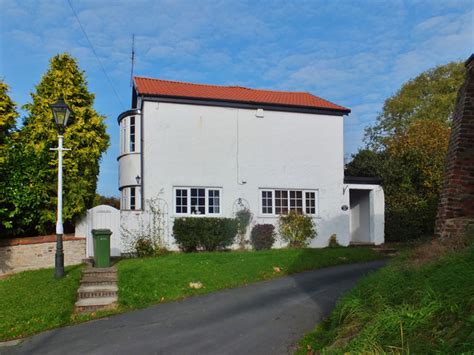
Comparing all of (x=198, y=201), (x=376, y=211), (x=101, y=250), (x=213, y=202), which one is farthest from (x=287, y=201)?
(x=101, y=250)

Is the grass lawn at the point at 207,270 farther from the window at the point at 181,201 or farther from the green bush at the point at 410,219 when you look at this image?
the green bush at the point at 410,219

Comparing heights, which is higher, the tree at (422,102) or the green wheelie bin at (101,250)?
the tree at (422,102)

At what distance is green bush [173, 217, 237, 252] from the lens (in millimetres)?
17547

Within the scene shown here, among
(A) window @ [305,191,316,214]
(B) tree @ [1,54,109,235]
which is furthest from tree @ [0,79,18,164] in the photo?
(A) window @ [305,191,316,214]

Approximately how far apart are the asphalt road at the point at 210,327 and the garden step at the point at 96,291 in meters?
1.26

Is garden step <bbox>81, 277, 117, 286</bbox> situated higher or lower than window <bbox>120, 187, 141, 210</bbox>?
lower

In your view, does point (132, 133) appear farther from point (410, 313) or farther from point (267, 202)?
point (410, 313)

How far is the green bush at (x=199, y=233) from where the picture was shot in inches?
691

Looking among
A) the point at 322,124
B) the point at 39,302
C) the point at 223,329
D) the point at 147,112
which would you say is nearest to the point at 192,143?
the point at 147,112

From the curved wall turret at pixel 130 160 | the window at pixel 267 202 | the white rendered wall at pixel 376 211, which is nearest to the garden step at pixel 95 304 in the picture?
the curved wall turret at pixel 130 160

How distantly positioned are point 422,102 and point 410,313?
32970 millimetres

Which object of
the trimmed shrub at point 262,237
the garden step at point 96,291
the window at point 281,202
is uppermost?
the window at point 281,202

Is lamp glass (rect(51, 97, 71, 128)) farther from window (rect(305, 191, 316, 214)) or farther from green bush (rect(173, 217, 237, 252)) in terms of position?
window (rect(305, 191, 316, 214))

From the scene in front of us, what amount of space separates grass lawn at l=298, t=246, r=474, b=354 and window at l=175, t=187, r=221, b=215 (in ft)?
39.7
